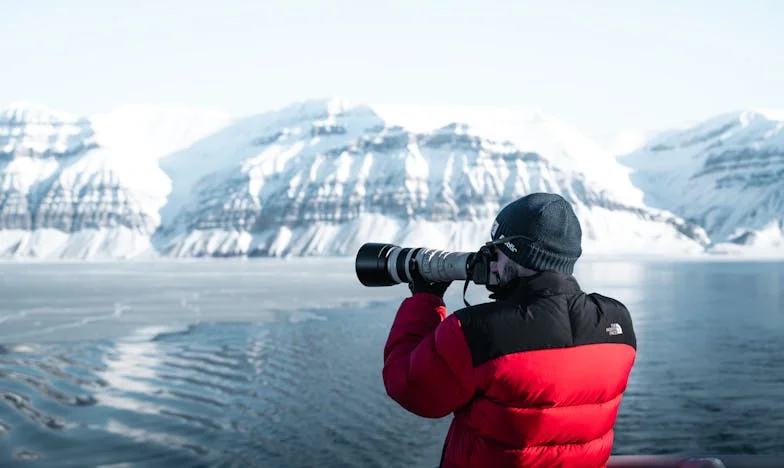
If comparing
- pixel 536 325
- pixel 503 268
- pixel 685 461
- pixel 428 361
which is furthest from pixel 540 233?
pixel 685 461

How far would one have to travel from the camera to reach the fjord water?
1438cm

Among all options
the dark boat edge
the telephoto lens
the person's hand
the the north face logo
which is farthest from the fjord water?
the the north face logo

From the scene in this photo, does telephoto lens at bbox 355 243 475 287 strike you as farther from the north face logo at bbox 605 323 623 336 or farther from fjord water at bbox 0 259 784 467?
fjord water at bbox 0 259 784 467

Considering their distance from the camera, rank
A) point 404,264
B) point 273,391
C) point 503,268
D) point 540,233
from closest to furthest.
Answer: point 540,233, point 503,268, point 404,264, point 273,391

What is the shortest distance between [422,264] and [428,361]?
0.63 m

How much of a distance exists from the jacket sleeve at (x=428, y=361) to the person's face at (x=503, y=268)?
0.37 metres

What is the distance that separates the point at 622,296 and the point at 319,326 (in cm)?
2488

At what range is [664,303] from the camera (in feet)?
157

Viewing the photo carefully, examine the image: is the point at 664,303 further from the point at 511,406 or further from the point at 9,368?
the point at 511,406

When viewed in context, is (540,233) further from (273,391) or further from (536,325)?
(273,391)

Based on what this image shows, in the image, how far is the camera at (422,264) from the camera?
4.77 metres

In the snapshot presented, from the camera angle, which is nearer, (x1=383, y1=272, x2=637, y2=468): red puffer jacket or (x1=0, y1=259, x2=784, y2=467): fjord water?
(x1=383, y1=272, x2=637, y2=468): red puffer jacket

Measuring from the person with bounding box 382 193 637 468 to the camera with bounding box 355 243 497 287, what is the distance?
7cm

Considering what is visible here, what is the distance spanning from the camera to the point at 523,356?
14.7 feet
